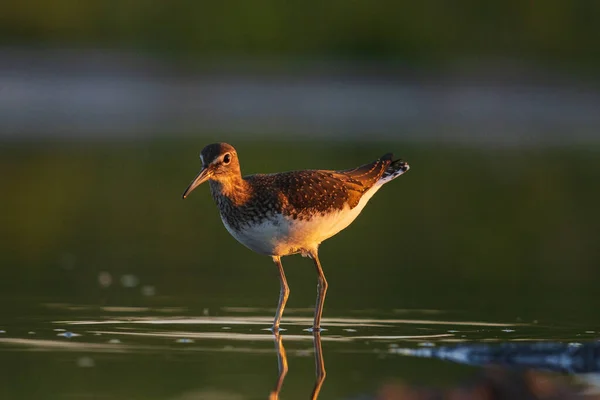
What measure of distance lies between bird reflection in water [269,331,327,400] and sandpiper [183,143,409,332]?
39cm

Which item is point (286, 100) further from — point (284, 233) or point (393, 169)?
point (284, 233)

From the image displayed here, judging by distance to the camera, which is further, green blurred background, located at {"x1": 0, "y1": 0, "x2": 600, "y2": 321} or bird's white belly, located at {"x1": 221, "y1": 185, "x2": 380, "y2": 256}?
green blurred background, located at {"x1": 0, "y1": 0, "x2": 600, "y2": 321}

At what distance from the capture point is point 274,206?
9.63 meters

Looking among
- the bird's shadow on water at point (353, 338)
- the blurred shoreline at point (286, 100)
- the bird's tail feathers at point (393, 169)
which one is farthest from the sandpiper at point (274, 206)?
the blurred shoreline at point (286, 100)

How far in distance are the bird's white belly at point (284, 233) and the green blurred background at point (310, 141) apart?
538mm

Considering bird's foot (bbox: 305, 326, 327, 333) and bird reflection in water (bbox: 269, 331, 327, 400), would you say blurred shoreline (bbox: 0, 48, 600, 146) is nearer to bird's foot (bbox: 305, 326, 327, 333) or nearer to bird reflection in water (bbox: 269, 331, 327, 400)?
bird's foot (bbox: 305, 326, 327, 333)

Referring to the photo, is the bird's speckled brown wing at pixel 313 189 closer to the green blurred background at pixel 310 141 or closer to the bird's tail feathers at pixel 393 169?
the bird's tail feathers at pixel 393 169

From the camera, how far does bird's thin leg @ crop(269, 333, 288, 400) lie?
286 inches

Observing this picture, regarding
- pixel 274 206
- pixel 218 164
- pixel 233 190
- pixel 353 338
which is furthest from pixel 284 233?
pixel 353 338

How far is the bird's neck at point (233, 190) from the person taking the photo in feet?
31.7

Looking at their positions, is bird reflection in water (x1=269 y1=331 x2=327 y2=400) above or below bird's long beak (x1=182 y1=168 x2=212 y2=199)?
below

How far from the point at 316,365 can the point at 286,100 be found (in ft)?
94.4

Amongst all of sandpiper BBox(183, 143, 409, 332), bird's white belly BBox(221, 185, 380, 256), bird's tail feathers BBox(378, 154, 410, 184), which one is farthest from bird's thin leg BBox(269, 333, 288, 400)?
bird's tail feathers BBox(378, 154, 410, 184)

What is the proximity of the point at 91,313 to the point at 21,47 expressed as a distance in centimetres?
3137
